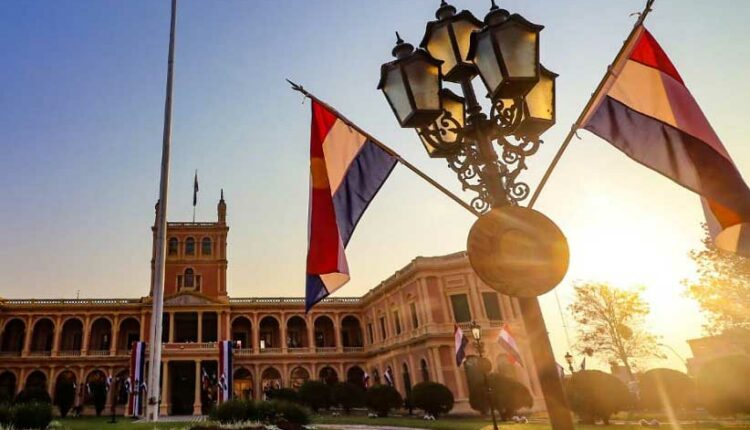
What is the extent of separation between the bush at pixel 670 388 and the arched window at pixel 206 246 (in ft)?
124

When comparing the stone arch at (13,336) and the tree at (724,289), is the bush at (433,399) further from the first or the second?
the stone arch at (13,336)

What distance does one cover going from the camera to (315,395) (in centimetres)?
3120

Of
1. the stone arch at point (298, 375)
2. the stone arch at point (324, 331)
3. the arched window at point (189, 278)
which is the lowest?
the stone arch at point (298, 375)

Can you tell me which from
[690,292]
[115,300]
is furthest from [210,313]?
[690,292]

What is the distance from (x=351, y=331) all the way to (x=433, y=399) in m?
21.5

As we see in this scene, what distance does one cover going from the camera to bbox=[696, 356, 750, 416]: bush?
14.5 metres

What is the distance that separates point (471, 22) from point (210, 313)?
40.9m

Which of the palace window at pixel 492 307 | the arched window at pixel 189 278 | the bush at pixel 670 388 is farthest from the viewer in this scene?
the arched window at pixel 189 278

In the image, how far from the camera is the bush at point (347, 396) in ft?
102

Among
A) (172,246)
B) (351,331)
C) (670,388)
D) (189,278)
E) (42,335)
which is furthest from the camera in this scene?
(351,331)

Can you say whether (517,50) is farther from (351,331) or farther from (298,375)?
(351,331)

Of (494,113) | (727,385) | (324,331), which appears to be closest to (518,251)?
(494,113)

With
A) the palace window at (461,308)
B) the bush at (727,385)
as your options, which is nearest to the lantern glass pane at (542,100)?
the bush at (727,385)

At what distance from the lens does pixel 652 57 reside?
4.90 m
